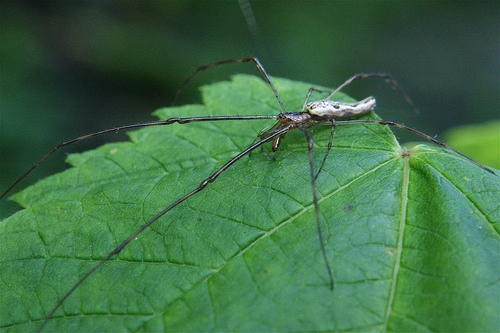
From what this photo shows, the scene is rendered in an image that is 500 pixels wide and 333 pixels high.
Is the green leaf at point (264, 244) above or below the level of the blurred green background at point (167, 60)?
below

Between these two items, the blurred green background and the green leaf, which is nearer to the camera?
the green leaf

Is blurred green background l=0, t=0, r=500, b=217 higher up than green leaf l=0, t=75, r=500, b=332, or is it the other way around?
blurred green background l=0, t=0, r=500, b=217

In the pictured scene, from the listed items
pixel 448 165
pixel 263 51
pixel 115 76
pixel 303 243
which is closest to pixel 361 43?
pixel 263 51

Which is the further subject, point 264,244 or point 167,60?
point 167,60

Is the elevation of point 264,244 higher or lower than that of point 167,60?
lower

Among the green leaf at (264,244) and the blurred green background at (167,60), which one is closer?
the green leaf at (264,244)

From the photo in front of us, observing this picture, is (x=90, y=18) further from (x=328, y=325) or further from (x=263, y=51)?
(x=328, y=325)
